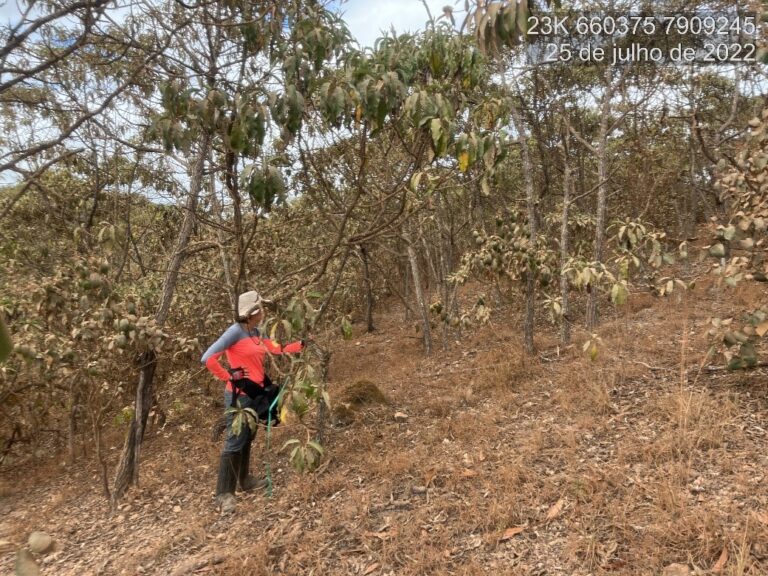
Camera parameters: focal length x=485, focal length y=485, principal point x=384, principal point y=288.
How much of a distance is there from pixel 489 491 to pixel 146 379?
322 centimetres

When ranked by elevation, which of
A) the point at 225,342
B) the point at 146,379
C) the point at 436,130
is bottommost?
the point at 146,379

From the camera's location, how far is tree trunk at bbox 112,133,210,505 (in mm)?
4477

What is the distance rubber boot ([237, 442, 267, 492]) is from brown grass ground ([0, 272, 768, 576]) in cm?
18

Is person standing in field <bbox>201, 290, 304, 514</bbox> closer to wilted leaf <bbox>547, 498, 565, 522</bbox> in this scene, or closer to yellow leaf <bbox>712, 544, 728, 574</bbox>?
wilted leaf <bbox>547, 498, 565, 522</bbox>

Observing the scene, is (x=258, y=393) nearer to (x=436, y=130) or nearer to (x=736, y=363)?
(x=436, y=130)

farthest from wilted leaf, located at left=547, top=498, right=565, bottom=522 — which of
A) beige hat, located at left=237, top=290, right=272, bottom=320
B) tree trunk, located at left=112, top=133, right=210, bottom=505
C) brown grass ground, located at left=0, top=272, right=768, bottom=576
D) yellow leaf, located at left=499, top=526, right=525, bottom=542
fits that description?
tree trunk, located at left=112, top=133, right=210, bottom=505

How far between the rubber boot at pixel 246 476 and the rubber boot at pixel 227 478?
5cm

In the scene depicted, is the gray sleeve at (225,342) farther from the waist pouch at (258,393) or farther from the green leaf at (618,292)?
the green leaf at (618,292)

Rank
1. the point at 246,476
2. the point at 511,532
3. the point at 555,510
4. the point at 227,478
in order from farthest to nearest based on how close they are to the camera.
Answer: the point at 246,476
the point at 227,478
the point at 555,510
the point at 511,532

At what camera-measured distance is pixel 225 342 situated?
154 inches

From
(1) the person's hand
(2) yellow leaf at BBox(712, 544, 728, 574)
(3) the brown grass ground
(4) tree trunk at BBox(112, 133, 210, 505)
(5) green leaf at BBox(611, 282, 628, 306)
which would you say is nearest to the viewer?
(2) yellow leaf at BBox(712, 544, 728, 574)

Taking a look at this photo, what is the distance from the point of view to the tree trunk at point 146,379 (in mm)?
4477

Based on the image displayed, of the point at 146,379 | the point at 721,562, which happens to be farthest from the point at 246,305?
the point at 721,562

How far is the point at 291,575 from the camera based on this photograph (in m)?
3.13
